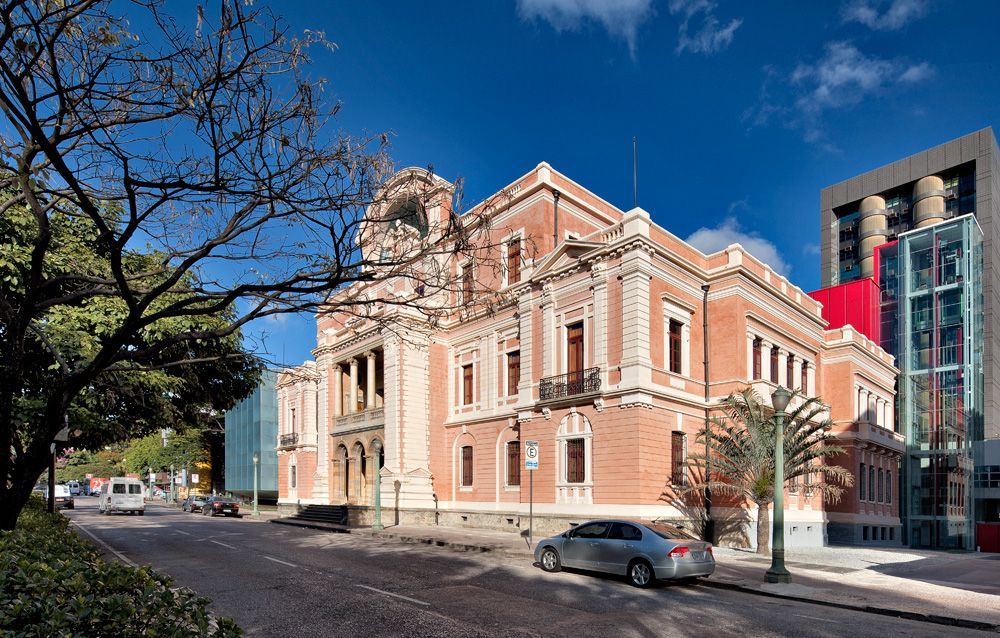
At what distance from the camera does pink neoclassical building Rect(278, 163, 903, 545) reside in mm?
22906

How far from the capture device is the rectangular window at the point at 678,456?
77.2 ft

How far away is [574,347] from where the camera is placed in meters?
25.4

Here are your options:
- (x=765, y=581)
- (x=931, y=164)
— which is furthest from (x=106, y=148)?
(x=931, y=164)

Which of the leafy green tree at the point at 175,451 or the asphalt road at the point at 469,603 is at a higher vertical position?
the asphalt road at the point at 469,603

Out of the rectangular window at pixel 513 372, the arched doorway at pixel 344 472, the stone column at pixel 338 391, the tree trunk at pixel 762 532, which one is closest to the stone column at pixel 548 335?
the rectangular window at pixel 513 372

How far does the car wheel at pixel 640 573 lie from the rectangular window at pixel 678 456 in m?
10.7

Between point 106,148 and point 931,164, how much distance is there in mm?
82892

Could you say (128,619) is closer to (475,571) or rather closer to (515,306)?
(475,571)

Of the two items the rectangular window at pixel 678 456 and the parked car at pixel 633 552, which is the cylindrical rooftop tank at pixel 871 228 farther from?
the parked car at pixel 633 552

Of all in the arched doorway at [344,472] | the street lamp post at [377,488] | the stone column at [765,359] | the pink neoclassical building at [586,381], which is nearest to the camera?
the pink neoclassical building at [586,381]

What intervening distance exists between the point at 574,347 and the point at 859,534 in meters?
17.6

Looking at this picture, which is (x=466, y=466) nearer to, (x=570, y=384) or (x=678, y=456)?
(x=570, y=384)

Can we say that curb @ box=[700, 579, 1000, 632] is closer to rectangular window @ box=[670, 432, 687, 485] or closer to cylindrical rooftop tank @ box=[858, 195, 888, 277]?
rectangular window @ box=[670, 432, 687, 485]

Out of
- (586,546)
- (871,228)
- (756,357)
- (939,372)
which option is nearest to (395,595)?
(586,546)
